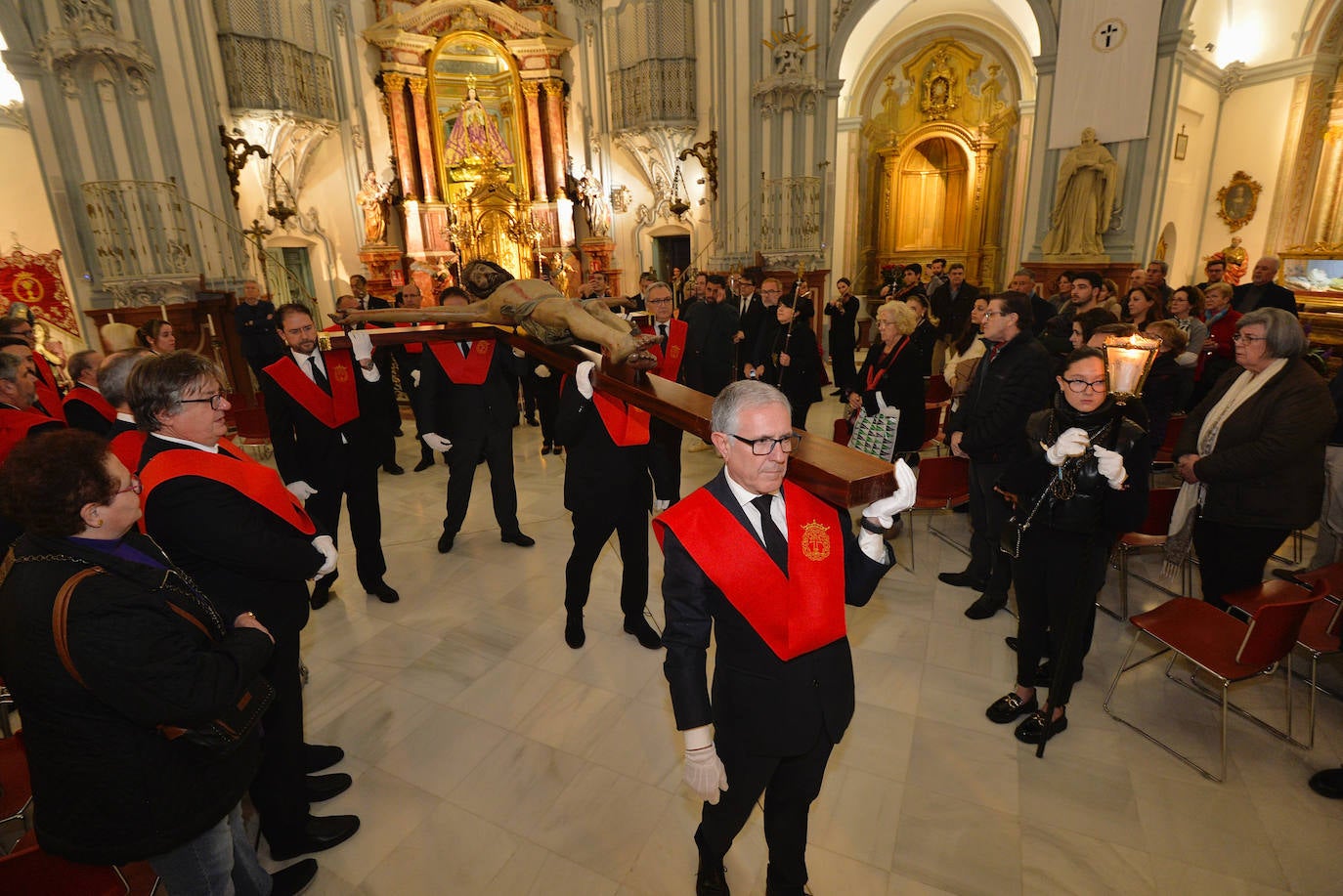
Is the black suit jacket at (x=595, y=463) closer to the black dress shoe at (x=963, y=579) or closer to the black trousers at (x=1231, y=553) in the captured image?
the black dress shoe at (x=963, y=579)

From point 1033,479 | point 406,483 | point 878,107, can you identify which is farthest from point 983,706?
point 878,107

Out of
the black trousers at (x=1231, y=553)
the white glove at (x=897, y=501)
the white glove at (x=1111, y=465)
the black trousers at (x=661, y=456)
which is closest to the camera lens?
the white glove at (x=897, y=501)

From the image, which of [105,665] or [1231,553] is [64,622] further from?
[1231,553]

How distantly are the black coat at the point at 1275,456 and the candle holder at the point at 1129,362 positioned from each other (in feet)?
4.41

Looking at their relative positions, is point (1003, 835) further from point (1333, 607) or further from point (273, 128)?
point (273, 128)

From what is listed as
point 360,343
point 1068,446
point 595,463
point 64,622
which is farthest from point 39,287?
point 1068,446

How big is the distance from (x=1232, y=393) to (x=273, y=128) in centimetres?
1425

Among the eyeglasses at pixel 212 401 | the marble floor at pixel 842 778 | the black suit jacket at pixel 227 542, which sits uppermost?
the eyeglasses at pixel 212 401

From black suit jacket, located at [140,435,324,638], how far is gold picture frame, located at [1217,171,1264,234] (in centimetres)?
1413

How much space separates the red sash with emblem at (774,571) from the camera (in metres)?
1.68

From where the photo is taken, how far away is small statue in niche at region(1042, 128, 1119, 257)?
8.82 metres

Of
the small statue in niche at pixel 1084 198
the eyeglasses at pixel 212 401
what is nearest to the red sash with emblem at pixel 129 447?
the eyeglasses at pixel 212 401

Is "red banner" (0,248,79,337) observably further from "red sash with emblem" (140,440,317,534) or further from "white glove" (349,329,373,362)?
"red sash with emblem" (140,440,317,534)

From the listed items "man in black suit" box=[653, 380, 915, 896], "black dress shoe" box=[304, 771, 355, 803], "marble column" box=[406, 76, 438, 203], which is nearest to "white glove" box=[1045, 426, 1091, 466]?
"man in black suit" box=[653, 380, 915, 896]
